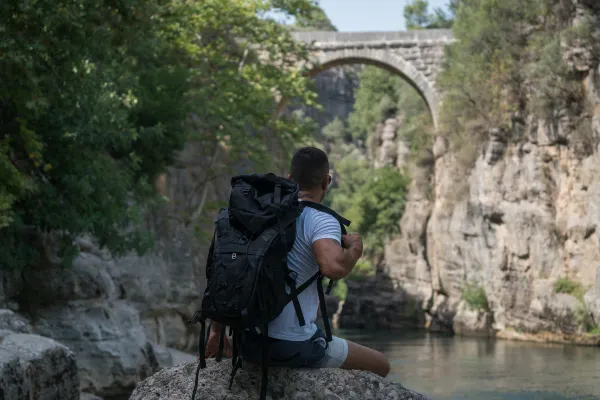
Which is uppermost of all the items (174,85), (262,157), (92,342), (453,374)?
(174,85)

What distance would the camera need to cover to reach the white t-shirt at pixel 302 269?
3342mm

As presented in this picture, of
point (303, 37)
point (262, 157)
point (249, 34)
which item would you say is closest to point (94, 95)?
point (262, 157)

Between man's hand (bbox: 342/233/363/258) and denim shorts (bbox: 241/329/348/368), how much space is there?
0.35m

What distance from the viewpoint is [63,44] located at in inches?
390

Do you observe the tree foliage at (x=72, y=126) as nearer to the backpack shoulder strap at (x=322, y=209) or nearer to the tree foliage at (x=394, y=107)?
the backpack shoulder strap at (x=322, y=209)

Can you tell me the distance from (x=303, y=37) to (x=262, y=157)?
1229 cm

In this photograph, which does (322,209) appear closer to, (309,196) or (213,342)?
(309,196)

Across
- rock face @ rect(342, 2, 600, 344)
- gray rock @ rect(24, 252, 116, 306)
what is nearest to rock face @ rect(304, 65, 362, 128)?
rock face @ rect(342, 2, 600, 344)

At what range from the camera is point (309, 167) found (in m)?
3.44

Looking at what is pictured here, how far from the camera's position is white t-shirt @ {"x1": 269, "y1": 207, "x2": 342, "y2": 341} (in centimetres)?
334

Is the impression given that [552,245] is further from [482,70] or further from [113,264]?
[113,264]

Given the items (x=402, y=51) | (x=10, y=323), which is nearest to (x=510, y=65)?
(x=402, y=51)

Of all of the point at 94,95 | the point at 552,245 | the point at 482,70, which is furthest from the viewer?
the point at 482,70

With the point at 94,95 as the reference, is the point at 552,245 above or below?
below
